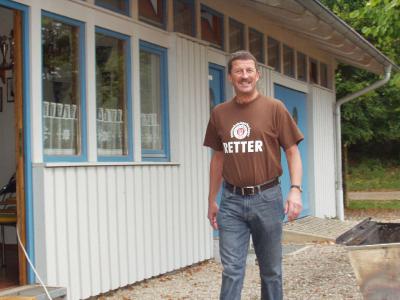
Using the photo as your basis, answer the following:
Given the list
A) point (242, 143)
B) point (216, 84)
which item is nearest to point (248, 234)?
point (242, 143)

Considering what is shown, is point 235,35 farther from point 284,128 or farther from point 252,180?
point 252,180

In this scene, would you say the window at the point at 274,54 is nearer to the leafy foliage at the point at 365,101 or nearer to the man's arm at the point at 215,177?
the leafy foliage at the point at 365,101

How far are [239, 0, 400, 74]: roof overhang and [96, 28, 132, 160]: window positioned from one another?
7.56 ft

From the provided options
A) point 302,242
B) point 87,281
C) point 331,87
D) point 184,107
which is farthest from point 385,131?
point 87,281

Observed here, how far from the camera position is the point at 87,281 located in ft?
20.5

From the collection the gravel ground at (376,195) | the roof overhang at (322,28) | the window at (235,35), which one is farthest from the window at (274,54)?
the gravel ground at (376,195)

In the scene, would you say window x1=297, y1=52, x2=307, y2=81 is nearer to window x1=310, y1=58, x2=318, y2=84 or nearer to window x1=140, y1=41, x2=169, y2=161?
window x1=310, y1=58, x2=318, y2=84

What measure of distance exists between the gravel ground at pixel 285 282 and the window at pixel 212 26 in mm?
2779

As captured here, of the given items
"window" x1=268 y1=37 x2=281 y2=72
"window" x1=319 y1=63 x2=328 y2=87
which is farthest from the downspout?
"window" x1=268 y1=37 x2=281 y2=72

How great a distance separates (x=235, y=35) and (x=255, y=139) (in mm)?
5717

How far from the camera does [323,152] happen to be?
14.3 meters

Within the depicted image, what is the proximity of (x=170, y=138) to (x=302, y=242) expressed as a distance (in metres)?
3.80

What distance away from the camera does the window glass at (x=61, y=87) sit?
5.95 metres

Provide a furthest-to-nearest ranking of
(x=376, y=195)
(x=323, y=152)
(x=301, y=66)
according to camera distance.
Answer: (x=376, y=195), (x=323, y=152), (x=301, y=66)
